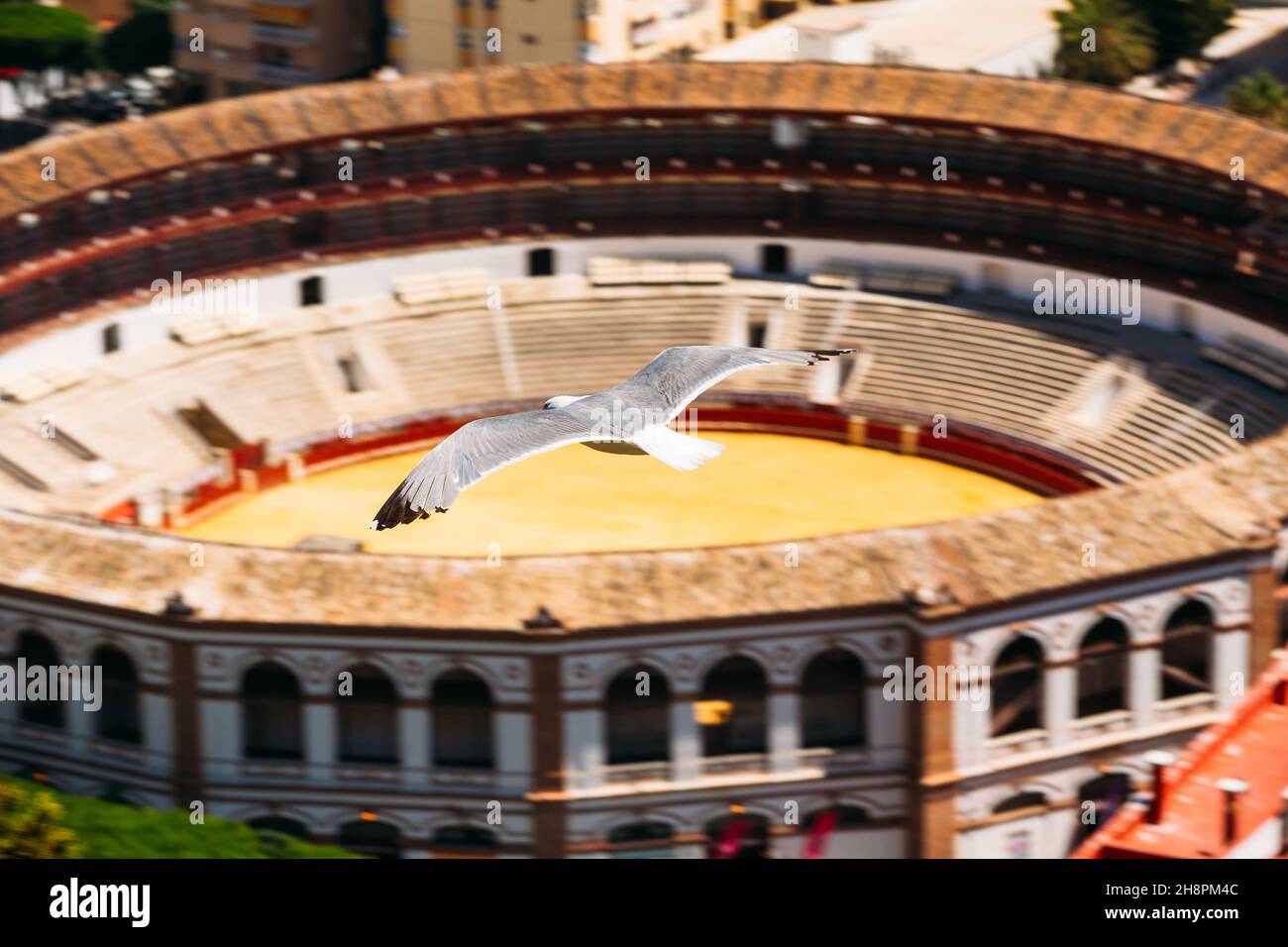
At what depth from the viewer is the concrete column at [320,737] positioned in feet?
228

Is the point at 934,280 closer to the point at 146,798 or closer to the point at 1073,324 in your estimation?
the point at 1073,324

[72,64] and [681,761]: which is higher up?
[72,64]

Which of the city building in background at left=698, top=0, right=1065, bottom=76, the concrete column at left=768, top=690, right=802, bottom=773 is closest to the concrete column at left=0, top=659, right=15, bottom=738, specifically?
Result: the concrete column at left=768, top=690, right=802, bottom=773

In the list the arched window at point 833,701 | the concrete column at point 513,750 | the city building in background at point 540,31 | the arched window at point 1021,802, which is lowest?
the arched window at point 1021,802

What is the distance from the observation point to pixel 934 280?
103938 mm

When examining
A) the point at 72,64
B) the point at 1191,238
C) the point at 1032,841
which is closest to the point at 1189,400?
the point at 1191,238

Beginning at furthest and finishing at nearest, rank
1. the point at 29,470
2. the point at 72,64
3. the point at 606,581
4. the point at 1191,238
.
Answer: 1. the point at 72,64
2. the point at 1191,238
3. the point at 29,470
4. the point at 606,581

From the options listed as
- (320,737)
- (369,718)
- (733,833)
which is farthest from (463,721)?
(733,833)

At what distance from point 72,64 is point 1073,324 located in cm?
6389

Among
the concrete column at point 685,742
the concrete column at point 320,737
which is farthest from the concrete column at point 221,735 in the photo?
the concrete column at point 685,742

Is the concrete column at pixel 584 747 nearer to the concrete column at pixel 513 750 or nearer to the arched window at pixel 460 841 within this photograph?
the concrete column at pixel 513 750

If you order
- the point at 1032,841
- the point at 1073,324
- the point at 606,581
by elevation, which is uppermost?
the point at 1073,324

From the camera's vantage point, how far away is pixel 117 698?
71.0 m

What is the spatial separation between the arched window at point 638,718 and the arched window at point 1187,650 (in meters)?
13.6
